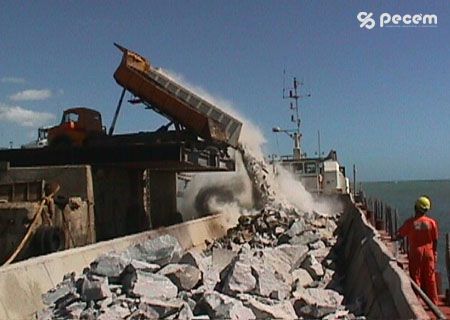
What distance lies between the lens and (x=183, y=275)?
7.99 meters

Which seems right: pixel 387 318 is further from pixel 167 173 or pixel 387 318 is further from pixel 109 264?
pixel 167 173

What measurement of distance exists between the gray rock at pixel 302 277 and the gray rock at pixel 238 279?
208 centimetres

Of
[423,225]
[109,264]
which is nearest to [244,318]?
[109,264]

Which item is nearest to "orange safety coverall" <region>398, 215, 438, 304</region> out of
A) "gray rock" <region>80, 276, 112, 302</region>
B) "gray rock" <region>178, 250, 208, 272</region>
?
"gray rock" <region>178, 250, 208, 272</region>

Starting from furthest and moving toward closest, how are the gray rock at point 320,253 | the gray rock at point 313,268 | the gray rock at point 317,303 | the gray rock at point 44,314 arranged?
the gray rock at point 320,253, the gray rock at point 313,268, the gray rock at point 44,314, the gray rock at point 317,303

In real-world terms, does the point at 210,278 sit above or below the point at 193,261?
below

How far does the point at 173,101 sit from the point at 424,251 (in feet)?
39.7

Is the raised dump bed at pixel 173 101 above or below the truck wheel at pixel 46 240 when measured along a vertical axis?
above

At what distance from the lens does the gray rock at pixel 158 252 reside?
29.9 feet

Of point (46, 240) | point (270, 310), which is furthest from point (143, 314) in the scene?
point (46, 240)

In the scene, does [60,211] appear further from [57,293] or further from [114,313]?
[114,313]

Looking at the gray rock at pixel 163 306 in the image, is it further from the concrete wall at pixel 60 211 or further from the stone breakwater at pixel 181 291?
the concrete wall at pixel 60 211

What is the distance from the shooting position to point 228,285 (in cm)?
772

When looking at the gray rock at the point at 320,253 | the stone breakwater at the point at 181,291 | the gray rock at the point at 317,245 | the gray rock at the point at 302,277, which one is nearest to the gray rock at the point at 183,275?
the stone breakwater at the point at 181,291
